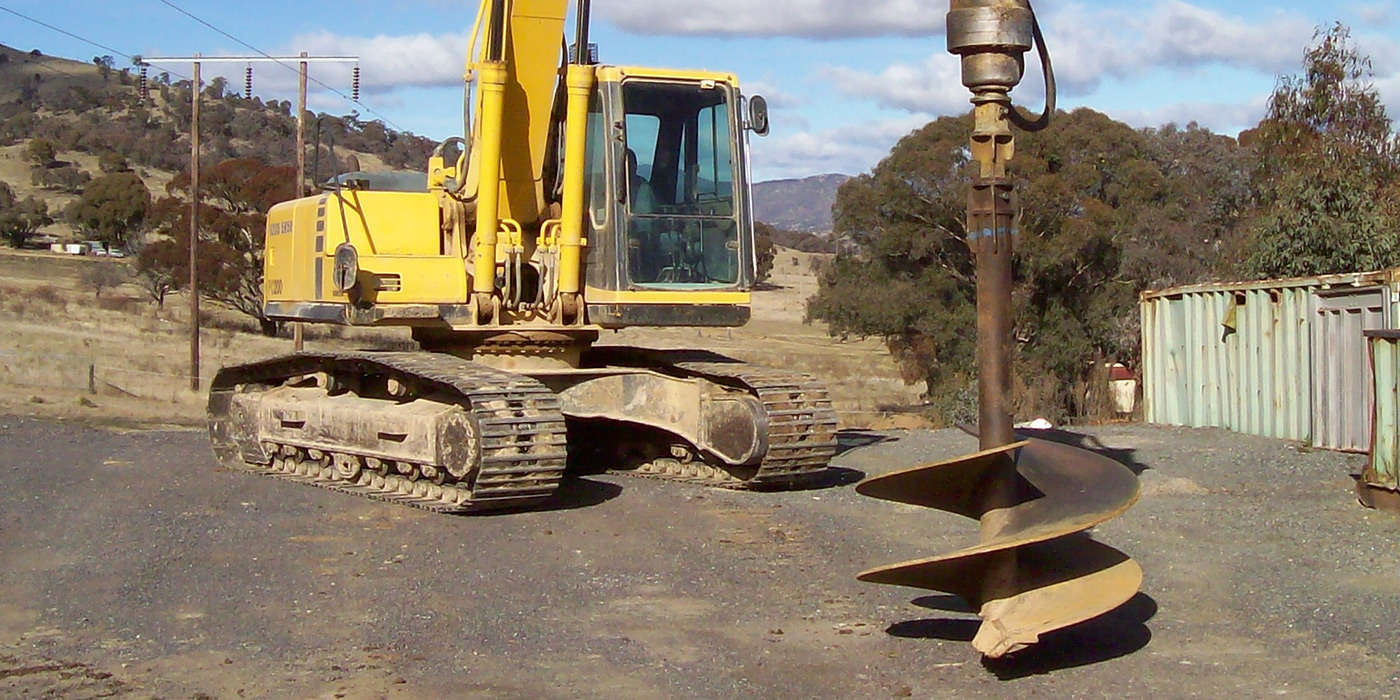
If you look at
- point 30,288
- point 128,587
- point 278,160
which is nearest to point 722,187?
point 128,587

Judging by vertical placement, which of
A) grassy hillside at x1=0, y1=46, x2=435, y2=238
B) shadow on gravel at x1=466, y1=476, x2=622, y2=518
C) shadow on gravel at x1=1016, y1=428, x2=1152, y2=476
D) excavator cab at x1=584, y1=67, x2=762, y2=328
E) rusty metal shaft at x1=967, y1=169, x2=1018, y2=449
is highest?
grassy hillside at x1=0, y1=46, x2=435, y2=238

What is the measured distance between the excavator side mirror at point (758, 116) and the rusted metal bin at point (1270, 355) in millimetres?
5668

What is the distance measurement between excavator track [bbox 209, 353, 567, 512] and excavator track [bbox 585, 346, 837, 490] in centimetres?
153

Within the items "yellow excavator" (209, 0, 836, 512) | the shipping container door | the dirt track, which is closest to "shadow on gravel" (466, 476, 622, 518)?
the dirt track

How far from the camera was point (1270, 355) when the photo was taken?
1631 cm

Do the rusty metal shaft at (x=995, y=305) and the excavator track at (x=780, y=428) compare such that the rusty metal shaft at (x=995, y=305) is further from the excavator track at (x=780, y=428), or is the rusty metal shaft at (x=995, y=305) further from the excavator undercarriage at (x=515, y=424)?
the excavator track at (x=780, y=428)

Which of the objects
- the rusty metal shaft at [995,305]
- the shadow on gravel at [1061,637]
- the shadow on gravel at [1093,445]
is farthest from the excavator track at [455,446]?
the shadow on gravel at [1093,445]

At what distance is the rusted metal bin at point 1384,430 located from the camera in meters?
10.6

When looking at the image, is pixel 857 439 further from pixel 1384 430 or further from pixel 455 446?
→ pixel 455 446

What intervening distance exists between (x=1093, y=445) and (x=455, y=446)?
708 centimetres

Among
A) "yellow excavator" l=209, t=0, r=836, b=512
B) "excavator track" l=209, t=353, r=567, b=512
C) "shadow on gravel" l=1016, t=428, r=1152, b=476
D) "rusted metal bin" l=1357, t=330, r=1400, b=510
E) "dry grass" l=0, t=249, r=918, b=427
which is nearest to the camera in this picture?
"excavator track" l=209, t=353, r=567, b=512

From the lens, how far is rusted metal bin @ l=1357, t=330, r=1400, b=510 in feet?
34.9

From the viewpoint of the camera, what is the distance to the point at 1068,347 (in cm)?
3241

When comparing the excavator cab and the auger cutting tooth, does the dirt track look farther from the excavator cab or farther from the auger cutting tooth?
the excavator cab
